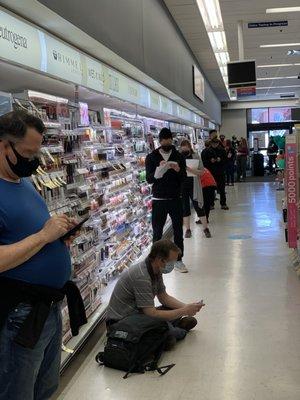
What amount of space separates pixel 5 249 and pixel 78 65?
2.44m

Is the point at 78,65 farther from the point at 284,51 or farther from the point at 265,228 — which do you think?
the point at 284,51

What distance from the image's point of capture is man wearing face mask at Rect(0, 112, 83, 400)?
1.81 meters

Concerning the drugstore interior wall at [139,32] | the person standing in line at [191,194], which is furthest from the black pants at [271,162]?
the person standing in line at [191,194]

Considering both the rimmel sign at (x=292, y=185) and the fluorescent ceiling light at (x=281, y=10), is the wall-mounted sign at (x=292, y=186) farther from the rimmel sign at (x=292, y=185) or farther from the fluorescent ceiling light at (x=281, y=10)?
the fluorescent ceiling light at (x=281, y=10)

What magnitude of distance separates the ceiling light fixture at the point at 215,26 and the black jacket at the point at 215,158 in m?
2.34

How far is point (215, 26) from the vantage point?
31.1ft

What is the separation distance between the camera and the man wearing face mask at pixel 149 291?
142 inches

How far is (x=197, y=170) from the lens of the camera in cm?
788

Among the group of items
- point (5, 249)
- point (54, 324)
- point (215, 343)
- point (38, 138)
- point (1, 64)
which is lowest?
point (215, 343)

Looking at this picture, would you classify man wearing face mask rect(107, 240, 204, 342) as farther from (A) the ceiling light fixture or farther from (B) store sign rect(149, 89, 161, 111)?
(A) the ceiling light fixture

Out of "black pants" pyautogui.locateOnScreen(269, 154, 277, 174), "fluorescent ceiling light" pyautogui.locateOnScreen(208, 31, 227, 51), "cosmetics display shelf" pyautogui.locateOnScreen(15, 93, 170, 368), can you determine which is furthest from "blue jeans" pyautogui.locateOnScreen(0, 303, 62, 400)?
"black pants" pyautogui.locateOnScreen(269, 154, 277, 174)

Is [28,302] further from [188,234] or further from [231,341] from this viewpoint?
[188,234]

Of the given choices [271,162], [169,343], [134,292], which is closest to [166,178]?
[134,292]

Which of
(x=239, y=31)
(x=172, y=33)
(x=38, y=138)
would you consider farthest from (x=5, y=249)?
(x=239, y=31)
